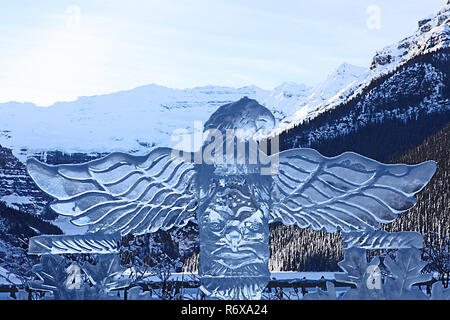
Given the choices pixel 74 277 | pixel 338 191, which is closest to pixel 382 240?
pixel 338 191

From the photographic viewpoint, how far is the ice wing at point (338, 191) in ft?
22.1

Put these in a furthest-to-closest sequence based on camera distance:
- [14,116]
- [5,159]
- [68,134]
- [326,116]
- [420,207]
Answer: [14,116], [68,134], [5,159], [326,116], [420,207]

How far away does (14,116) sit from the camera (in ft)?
524

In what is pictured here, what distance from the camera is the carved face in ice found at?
6.48 metres

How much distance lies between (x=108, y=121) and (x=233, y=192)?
162 meters

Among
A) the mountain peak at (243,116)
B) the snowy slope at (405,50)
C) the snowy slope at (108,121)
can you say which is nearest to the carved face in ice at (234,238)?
the mountain peak at (243,116)

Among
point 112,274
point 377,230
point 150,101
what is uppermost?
point 150,101

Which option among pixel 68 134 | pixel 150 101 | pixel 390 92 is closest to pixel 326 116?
pixel 390 92

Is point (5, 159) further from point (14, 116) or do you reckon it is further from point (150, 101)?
point (150, 101)

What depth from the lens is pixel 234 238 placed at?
255 inches

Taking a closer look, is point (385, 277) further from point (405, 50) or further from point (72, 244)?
point (405, 50)

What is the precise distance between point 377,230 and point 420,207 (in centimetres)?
3209

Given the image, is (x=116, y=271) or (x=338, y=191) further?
(x=338, y=191)

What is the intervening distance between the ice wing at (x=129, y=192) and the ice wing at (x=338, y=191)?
1022mm
